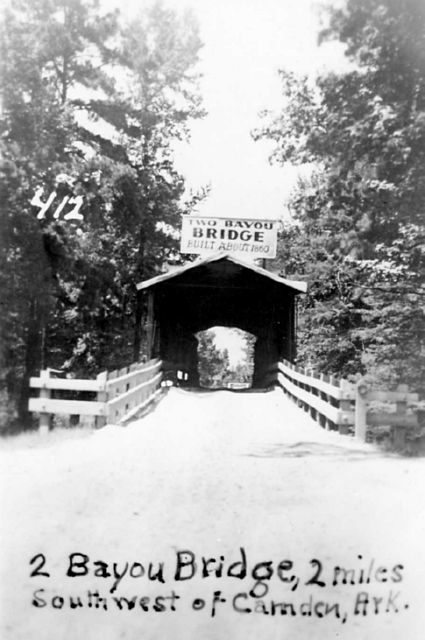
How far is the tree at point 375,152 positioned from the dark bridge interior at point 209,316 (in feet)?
17.6

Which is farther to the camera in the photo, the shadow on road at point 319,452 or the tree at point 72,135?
the shadow on road at point 319,452

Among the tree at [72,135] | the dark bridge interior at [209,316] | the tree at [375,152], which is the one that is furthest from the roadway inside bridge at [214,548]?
the dark bridge interior at [209,316]

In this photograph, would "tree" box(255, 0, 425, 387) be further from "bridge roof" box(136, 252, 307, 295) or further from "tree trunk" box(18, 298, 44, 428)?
"tree trunk" box(18, 298, 44, 428)

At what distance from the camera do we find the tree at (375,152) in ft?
18.7

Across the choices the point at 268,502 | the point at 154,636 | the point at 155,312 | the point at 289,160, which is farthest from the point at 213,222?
the point at 155,312

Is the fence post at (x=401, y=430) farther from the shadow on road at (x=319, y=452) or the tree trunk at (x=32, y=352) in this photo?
the tree trunk at (x=32, y=352)

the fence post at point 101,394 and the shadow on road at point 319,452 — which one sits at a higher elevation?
the fence post at point 101,394

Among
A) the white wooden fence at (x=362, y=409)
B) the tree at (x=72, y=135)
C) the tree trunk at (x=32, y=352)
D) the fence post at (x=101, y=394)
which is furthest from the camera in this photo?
the tree trunk at (x=32, y=352)

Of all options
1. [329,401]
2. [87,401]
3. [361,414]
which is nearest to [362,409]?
[361,414]

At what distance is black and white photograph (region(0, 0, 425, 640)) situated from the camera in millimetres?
3584

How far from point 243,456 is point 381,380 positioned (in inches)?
213

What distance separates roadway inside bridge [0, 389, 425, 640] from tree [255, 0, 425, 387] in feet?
10.9

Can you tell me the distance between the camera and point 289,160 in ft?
21.8

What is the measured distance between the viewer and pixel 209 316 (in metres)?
17.6
